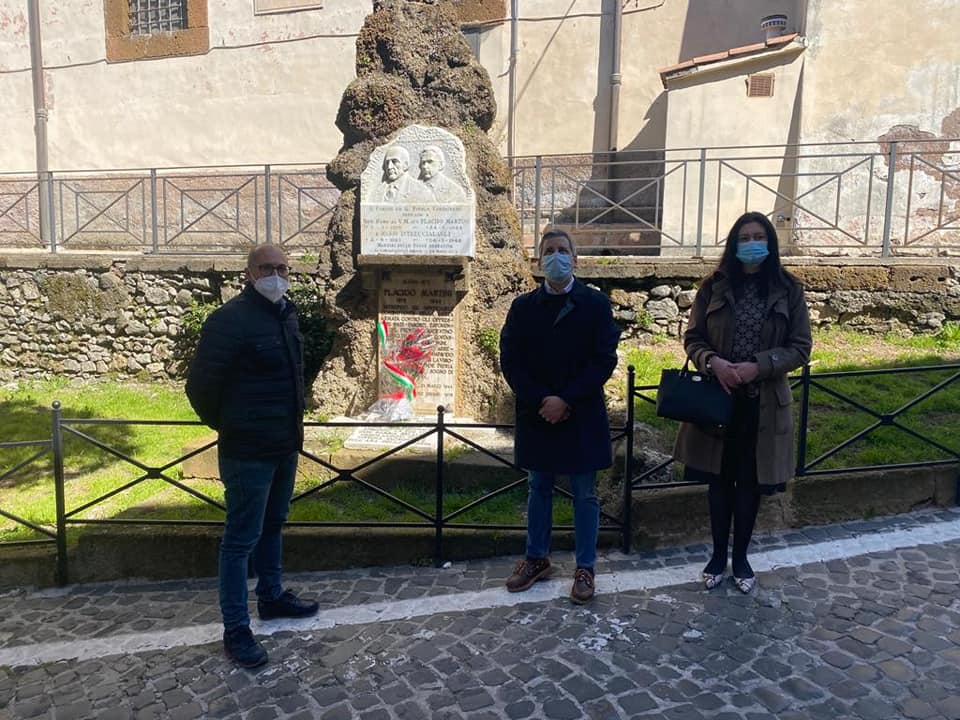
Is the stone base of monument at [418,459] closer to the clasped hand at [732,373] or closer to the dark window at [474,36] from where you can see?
the clasped hand at [732,373]

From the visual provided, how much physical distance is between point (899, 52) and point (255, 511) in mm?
10244

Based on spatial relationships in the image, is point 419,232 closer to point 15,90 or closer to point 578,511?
point 578,511

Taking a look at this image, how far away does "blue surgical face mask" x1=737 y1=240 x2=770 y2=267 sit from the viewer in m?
3.69

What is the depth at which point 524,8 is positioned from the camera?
13.1 meters

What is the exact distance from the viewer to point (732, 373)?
3639 millimetres

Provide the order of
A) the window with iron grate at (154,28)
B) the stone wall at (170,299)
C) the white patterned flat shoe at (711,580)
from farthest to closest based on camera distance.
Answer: the window with iron grate at (154,28) → the stone wall at (170,299) → the white patterned flat shoe at (711,580)

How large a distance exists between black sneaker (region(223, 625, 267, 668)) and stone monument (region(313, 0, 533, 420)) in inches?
122

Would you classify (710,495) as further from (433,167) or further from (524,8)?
(524,8)

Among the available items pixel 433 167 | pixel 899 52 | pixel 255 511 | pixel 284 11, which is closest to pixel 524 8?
pixel 284 11

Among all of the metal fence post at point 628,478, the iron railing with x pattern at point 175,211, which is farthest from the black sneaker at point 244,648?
the iron railing with x pattern at point 175,211

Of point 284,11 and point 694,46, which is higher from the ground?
point 284,11

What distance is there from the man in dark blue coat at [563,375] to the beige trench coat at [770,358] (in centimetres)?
50

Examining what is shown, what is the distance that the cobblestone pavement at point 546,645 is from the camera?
3.10 m

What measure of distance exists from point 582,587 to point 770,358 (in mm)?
1468
